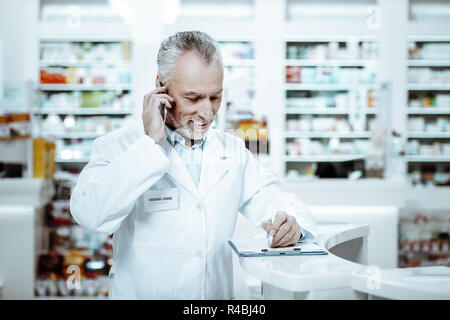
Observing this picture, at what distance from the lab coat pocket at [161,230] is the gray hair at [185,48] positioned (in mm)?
401

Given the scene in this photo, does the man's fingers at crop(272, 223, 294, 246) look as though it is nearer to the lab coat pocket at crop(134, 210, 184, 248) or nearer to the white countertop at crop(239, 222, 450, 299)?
the white countertop at crop(239, 222, 450, 299)

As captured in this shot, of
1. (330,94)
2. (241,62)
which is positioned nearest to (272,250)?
(241,62)

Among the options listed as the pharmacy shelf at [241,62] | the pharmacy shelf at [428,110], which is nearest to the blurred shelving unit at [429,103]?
the pharmacy shelf at [428,110]

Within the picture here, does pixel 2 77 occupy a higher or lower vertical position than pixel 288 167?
higher

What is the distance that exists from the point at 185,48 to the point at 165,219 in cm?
49

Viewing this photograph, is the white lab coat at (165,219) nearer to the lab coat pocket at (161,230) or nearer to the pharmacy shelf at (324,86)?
the lab coat pocket at (161,230)

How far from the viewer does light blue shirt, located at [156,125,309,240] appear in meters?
1.44

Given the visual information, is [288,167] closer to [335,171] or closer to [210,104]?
[335,171]

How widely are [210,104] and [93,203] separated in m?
0.43

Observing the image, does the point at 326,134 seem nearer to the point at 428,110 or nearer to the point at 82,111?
the point at 428,110

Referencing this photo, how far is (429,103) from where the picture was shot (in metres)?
6.03

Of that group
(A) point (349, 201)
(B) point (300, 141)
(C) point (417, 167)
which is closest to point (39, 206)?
(A) point (349, 201)

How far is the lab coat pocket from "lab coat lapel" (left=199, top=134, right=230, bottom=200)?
0.37 feet

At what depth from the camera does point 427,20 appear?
19.9ft
